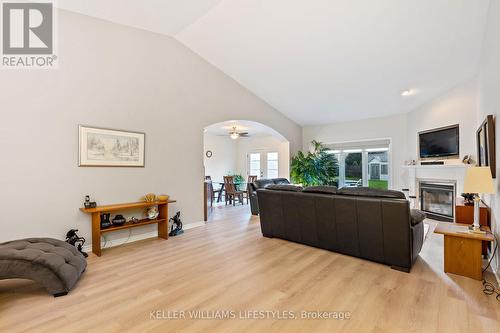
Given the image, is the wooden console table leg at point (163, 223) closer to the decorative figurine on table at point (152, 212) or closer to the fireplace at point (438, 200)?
the decorative figurine on table at point (152, 212)

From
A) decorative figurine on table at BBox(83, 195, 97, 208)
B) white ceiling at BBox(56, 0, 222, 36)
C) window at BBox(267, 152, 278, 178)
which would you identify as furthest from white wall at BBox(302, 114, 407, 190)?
decorative figurine on table at BBox(83, 195, 97, 208)

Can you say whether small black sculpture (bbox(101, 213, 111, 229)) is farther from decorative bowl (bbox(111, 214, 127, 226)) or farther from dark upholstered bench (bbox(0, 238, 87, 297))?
dark upholstered bench (bbox(0, 238, 87, 297))

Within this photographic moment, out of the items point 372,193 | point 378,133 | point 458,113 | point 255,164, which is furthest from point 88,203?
point 255,164

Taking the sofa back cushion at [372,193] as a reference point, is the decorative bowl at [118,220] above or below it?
below

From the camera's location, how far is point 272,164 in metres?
9.65

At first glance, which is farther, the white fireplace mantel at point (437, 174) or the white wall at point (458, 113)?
the white fireplace mantel at point (437, 174)

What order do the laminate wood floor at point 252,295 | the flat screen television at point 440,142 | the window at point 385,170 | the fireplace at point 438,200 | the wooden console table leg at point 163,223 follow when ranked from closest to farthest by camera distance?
the laminate wood floor at point 252,295
the wooden console table leg at point 163,223
the flat screen television at point 440,142
the fireplace at point 438,200
the window at point 385,170

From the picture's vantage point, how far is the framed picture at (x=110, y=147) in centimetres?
361

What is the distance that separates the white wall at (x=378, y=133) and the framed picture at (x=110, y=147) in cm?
578

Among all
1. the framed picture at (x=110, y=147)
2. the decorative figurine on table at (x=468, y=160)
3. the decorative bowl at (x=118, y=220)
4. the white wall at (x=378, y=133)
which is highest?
the white wall at (x=378, y=133)

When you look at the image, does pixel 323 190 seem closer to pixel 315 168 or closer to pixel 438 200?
pixel 438 200

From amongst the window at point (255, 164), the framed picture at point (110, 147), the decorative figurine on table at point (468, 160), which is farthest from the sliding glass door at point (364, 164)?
the framed picture at point (110, 147)

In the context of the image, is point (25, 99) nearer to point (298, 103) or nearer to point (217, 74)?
point (217, 74)

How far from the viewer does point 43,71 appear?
3.29 metres
